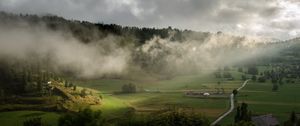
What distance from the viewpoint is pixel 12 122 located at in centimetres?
18138

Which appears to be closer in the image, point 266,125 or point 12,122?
point 266,125

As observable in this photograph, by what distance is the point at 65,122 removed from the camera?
12681cm

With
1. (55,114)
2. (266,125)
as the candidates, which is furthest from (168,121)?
(55,114)

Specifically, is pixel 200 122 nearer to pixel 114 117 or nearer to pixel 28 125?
pixel 28 125

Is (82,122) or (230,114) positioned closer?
(82,122)

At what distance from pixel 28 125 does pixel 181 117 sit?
4832 cm

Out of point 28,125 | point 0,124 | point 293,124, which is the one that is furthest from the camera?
point 0,124

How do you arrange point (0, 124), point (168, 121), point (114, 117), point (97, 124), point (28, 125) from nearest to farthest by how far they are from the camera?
point (168, 121) < point (97, 124) < point (28, 125) < point (0, 124) < point (114, 117)

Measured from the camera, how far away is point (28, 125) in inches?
5344

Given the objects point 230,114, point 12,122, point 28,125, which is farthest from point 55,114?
point 230,114

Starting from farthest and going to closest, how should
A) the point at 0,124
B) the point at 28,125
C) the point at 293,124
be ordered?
the point at 0,124, the point at 293,124, the point at 28,125

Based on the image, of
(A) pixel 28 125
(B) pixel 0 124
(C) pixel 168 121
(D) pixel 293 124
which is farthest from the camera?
(B) pixel 0 124

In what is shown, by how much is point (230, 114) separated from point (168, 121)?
89.7m

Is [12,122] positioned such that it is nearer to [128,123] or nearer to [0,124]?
[0,124]
